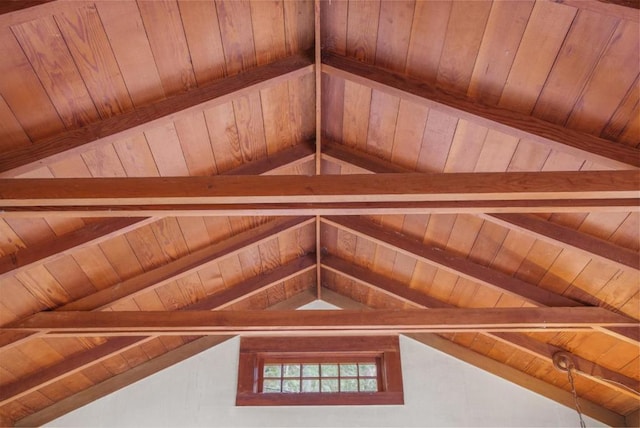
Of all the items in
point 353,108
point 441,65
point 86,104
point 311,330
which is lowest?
point 311,330

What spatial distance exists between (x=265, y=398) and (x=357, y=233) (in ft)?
6.58

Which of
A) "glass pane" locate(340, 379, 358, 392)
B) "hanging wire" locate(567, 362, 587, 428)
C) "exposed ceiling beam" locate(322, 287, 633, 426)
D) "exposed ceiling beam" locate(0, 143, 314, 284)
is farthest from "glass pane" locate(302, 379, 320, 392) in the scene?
"exposed ceiling beam" locate(0, 143, 314, 284)

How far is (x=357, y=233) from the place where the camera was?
14.6 ft

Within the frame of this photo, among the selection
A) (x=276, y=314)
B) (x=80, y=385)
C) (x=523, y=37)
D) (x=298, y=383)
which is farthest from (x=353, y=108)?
(x=80, y=385)

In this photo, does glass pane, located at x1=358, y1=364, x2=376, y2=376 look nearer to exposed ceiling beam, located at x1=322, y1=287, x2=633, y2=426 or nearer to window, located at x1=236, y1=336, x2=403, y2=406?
window, located at x1=236, y1=336, x2=403, y2=406

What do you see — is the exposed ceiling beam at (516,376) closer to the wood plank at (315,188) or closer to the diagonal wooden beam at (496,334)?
the diagonal wooden beam at (496,334)

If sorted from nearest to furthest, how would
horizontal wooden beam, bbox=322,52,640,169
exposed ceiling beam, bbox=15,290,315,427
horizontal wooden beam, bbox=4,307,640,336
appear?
horizontal wooden beam, bbox=322,52,640,169
horizontal wooden beam, bbox=4,307,640,336
exposed ceiling beam, bbox=15,290,315,427

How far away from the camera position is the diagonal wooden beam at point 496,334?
4.62 m

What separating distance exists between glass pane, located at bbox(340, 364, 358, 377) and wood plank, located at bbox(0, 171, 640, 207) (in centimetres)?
327

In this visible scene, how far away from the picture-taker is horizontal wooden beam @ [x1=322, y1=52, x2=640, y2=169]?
2793 mm

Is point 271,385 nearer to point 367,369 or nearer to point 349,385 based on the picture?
point 349,385

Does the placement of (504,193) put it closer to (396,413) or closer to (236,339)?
(396,413)

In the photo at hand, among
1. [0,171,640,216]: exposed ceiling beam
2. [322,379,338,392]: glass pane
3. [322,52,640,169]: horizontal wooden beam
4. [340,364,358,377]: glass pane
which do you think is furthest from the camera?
[340,364,358,377]: glass pane

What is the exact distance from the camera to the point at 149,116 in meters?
3.02
